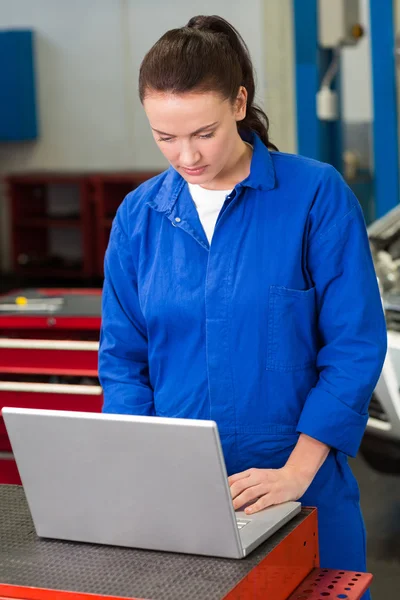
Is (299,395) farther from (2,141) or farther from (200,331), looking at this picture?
(2,141)

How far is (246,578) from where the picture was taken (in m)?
1.25

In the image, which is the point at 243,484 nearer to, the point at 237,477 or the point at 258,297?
the point at 237,477

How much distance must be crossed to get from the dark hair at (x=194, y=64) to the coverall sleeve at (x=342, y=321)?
24 cm

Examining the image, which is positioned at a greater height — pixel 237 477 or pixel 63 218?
pixel 237 477

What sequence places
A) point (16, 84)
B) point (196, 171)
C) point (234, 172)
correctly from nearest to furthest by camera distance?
point (196, 171)
point (234, 172)
point (16, 84)

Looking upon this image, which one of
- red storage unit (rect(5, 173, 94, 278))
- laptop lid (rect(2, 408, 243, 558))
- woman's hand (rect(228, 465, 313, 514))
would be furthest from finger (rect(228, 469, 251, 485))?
red storage unit (rect(5, 173, 94, 278))

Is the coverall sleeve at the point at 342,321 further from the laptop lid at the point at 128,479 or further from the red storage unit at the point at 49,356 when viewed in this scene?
the red storage unit at the point at 49,356

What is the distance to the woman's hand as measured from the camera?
4.75 feet

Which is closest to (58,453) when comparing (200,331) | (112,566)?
(112,566)

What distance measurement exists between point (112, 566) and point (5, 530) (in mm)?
253

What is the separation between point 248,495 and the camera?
57.2 inches

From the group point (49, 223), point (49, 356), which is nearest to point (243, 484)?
point (49, 356)

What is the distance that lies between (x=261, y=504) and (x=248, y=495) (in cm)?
2

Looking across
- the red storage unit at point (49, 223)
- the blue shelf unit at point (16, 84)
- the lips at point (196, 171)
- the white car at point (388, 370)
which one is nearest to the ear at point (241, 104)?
the lips at point (196, 171)
